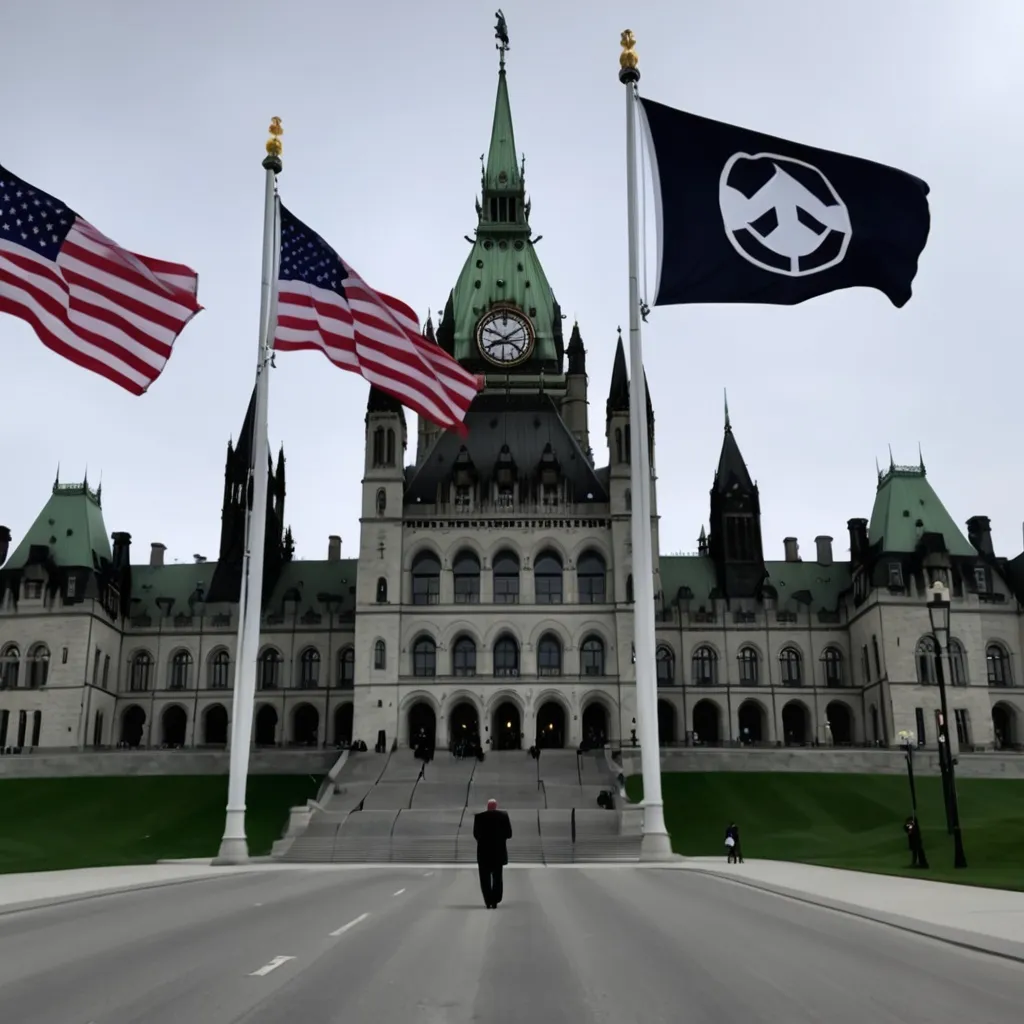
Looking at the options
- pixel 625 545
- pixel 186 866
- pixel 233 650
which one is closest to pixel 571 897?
pixel 186 866

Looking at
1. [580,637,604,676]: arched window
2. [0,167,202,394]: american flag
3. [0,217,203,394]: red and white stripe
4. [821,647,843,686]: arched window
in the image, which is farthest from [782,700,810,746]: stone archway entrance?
[0,167,202,394]: american flag

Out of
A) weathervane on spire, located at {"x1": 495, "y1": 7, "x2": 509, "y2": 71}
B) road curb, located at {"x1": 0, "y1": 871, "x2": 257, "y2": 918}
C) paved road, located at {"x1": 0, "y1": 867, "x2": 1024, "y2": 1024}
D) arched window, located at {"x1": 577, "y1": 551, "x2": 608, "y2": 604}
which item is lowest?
paved road, located at {"x1": 0, "y1": 867, "x2": 1024, "y2": 1024}

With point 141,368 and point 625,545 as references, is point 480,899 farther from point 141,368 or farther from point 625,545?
point 625,545

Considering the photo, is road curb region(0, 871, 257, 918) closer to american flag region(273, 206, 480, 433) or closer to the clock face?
american flag region(273, 206, 480, 433)

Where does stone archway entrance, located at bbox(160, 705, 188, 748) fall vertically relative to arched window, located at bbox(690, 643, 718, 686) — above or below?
below

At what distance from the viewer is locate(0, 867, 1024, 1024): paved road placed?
32.1ft

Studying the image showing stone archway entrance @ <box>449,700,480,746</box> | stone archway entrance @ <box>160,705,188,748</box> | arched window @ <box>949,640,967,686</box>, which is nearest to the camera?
stone archway entrance @ <box>449,700,480,746</box>

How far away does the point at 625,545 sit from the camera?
281ft

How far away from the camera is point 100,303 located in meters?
25.6

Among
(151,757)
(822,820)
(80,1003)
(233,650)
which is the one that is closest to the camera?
(80,1003)

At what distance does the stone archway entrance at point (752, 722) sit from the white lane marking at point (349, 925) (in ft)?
259

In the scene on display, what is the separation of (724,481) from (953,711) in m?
26.9

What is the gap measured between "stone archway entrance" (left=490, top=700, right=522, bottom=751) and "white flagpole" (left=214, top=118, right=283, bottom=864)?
46385mm

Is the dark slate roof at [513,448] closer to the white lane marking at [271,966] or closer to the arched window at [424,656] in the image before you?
the arched window at [424,656]
